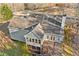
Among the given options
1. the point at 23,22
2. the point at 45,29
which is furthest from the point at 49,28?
the point at 23,22

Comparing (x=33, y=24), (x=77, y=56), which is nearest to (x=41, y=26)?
(x=33, y=24)

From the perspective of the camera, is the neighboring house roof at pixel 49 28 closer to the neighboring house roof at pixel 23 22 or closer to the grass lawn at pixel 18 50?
the neighboring house roof at pixel 23 22

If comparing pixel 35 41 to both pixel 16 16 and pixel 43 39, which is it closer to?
pixel 43 39

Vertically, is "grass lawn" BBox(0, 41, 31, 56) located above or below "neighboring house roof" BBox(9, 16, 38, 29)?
below

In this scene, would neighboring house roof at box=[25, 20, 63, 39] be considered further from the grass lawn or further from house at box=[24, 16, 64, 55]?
the grass lawn

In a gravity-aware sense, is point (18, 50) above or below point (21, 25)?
below

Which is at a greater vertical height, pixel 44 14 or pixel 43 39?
pixel 44 14

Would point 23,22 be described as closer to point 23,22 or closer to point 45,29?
point 23,22

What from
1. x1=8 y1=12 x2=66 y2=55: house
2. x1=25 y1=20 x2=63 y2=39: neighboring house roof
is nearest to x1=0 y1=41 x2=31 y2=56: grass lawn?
x1=8 y1=12 x2=66 y2=55: house

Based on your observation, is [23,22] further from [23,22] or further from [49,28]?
[49,28]

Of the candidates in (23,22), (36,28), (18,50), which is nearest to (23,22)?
(23,22)

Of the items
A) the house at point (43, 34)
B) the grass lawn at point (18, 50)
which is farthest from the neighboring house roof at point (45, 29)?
the grass lawn at point (18, 50)
